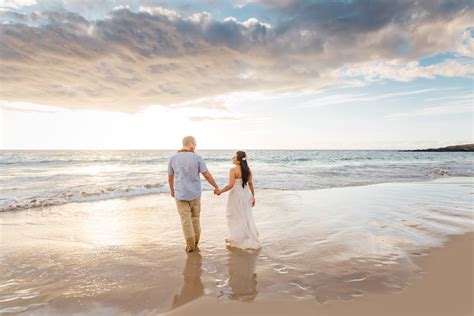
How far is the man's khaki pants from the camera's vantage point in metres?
5.73

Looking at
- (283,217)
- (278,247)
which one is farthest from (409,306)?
(283,217)

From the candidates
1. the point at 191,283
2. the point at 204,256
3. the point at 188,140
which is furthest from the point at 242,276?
the point at 188,140

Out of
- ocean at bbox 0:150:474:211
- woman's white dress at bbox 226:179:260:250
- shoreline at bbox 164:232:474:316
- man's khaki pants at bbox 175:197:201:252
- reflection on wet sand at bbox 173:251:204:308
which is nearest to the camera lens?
shoreline at bbox 164:232:474:316

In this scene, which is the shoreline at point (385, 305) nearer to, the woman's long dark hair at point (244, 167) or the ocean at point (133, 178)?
the woman's long dark hair at point (244, 167)

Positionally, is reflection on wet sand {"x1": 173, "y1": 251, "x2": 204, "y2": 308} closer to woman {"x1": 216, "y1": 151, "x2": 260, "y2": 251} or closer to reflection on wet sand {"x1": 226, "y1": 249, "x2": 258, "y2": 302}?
reflection on wet sand {"x1": 226, "y1": 249, "x2": 258, "y2": 302}

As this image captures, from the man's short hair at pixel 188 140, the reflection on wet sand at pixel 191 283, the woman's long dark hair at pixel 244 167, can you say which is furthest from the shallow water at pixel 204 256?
the man's short hair at pixel 188 140

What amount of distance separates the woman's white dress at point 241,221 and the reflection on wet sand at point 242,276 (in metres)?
0.25

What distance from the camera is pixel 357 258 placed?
5090 mm

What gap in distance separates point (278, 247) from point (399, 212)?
5313 millimetres

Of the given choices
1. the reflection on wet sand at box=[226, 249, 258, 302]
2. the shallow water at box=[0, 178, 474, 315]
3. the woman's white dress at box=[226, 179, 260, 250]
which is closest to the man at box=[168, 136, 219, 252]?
the shallow water at box=[0, 178, 474, 315]

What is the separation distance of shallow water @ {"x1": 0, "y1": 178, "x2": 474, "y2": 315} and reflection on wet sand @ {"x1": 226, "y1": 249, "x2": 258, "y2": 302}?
0.05 feet

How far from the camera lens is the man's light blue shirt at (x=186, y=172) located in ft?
18.8

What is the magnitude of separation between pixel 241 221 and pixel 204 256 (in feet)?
3.67

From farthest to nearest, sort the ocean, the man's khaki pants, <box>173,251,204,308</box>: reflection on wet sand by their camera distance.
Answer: the ocean → the man's khaki pants → <box>173,251,204,308</box>: reflection on wet sand
